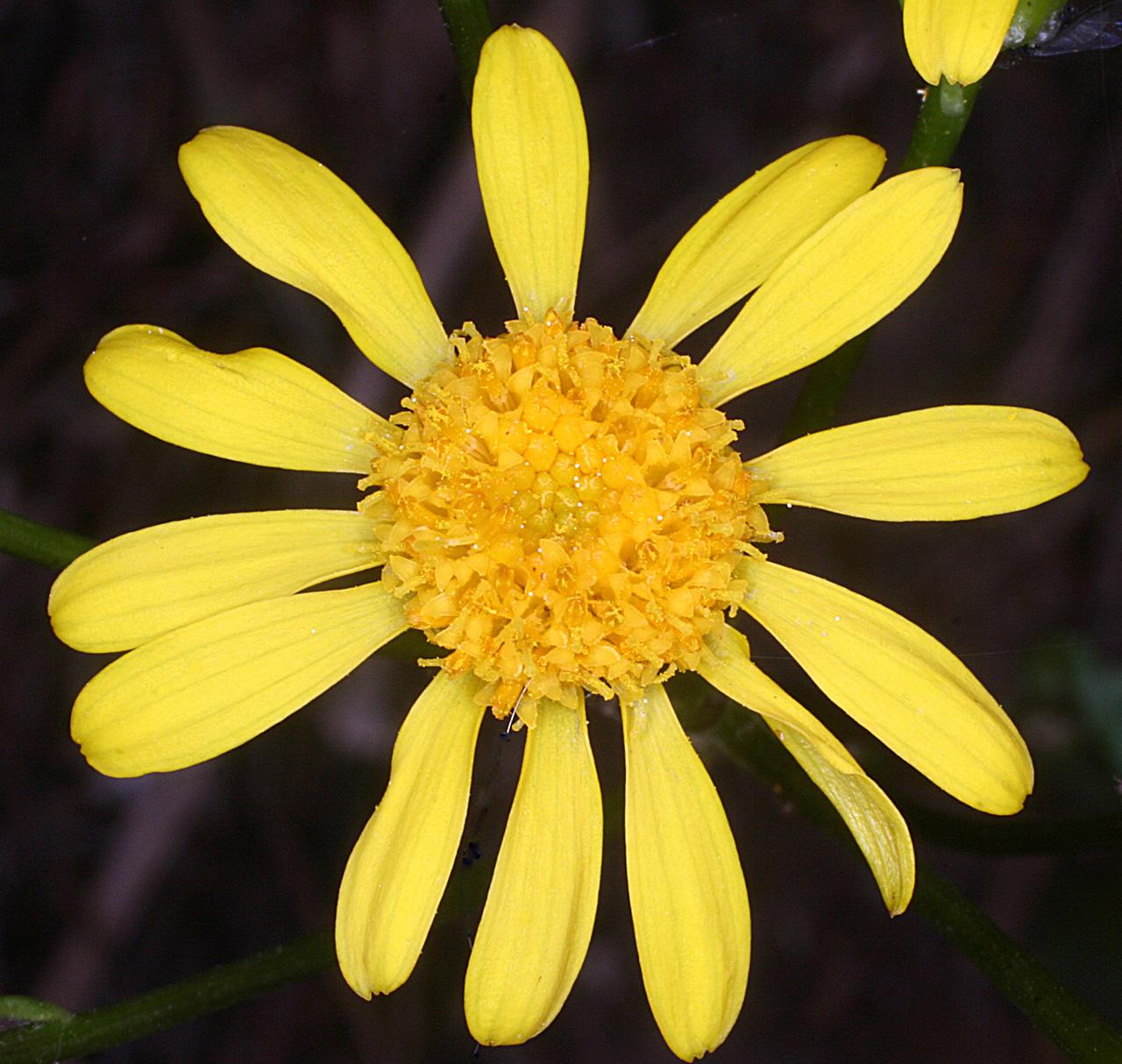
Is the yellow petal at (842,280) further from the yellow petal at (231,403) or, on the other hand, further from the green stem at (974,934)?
the green stem at (974,934)

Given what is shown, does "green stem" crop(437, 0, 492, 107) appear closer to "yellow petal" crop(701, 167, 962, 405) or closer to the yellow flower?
the yellow flower

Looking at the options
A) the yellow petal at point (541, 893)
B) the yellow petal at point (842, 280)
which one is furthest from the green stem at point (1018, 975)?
the yellow petal at point (842, 280)

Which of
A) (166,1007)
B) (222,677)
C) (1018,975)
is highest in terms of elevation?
(222,677)

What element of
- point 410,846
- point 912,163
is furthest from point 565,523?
point 912,163

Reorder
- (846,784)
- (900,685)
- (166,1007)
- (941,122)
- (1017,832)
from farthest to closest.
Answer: (1017,832) < (166,1007) < (941,122) < (900,685) < (846,784)

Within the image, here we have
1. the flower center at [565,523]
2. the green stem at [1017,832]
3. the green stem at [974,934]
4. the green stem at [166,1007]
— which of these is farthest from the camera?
the green stem at [1017,832]

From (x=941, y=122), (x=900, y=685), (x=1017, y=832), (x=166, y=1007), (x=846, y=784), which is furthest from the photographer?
(x=1017, y=832)

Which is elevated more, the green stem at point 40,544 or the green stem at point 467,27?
the green stem at point 467,27

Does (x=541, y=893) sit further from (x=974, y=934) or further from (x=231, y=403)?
(x=231, y=403)
